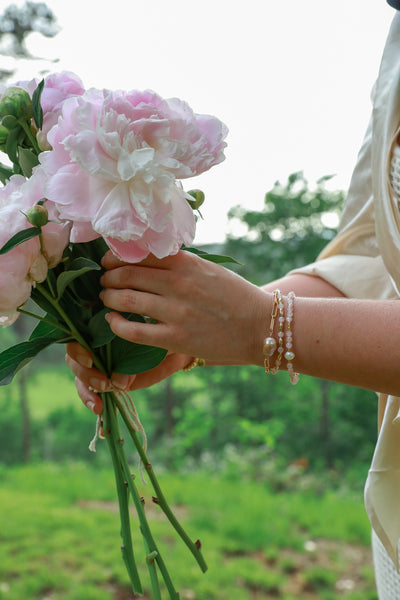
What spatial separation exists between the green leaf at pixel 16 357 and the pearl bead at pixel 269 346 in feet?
0.82

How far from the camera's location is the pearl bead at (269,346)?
627 millimetres

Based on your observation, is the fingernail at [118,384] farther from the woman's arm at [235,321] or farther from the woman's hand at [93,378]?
the woman's arm at [235,321]

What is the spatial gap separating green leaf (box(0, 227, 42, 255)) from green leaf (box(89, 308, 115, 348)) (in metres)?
0.14

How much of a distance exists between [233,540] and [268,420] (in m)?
0.76

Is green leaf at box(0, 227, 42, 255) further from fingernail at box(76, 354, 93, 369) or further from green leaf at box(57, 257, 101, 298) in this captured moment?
fingernail at box(76, 354, 93, 369)

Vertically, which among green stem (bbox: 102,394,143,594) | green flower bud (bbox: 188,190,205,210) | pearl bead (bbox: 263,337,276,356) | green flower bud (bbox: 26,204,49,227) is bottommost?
green stem (bbox: 102,394,143,594)

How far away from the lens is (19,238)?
1.78 ft

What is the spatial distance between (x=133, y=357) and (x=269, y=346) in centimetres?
17

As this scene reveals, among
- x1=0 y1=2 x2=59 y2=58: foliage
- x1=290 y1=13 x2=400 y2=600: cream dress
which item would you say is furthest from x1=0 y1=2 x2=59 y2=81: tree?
x1=290 y1=13 x2=400 y2=600: cream dress

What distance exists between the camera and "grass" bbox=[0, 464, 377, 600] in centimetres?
204

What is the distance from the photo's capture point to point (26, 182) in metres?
0.57

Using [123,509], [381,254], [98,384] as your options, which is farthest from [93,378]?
[381,254]

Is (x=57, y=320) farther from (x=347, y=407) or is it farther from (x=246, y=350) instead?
(x=347, y=407)

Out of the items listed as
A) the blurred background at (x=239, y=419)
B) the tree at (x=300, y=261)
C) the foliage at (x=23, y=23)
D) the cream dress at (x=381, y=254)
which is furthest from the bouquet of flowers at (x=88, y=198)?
the tree at (x=300, y=261)
